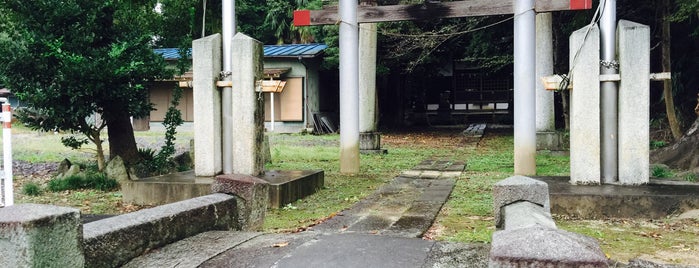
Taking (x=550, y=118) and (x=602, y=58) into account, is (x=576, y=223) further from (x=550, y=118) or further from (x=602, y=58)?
(x=550, y=118)

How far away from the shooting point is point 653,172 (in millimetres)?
8820

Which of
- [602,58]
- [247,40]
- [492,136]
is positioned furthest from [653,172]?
[492,136]

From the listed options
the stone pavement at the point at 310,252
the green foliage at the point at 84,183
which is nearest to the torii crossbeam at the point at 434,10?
the green foliage at the point at 84,183

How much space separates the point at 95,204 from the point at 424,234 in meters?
4.94

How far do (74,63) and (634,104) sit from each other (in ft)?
26.2

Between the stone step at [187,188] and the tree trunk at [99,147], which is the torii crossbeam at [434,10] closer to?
the stone step at [187,188]

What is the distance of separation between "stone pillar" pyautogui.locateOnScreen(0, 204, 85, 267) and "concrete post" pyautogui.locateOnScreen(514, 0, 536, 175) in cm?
733

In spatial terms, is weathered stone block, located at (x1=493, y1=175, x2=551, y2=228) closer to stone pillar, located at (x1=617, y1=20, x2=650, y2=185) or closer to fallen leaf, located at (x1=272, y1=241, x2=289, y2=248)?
fallen leaf, located at (x1=272, y1=241, x2=289, y2=248)

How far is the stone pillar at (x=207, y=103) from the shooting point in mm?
8062

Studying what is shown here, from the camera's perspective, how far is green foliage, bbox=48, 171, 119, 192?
907cm

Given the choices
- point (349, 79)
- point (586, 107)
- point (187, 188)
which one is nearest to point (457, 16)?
point (349, 79)

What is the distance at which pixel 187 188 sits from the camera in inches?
290

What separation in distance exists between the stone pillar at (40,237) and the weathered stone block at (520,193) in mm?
3032

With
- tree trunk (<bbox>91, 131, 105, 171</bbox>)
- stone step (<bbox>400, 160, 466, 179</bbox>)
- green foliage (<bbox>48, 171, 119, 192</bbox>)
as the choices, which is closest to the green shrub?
green foliage (<bbox>48, 171, 119, 192</bbox>)
